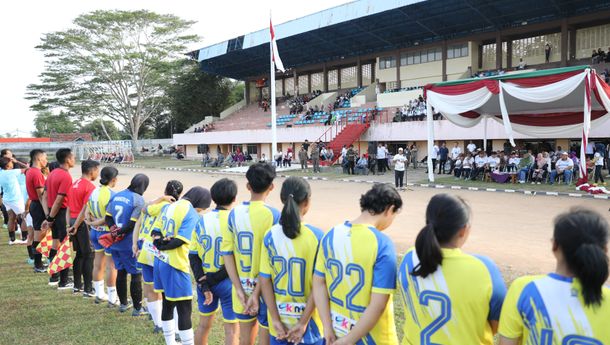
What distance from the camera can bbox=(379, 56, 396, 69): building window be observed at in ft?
112

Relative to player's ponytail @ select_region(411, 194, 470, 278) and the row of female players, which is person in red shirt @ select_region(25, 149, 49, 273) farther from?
player's ponytail @ select_region(411, 194, 470, 278)

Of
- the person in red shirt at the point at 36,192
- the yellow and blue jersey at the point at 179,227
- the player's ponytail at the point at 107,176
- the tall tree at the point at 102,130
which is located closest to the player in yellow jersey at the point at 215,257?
the yellow and blue jersey at the point at 179,227

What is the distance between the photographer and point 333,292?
2443mm

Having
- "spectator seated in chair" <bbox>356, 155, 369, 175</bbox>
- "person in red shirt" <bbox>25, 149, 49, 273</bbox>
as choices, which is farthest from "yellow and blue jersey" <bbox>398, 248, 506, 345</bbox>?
"spectator seated in chair" <bbox>356, 155, 369, 175</bbox>

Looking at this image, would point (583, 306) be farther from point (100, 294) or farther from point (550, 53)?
point (550, 53)

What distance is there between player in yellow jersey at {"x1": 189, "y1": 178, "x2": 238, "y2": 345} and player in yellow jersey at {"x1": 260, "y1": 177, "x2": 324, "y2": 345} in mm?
697

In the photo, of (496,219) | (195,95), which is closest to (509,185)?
(496,219)

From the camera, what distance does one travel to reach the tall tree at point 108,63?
134ft

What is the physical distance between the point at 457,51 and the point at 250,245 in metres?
30.5

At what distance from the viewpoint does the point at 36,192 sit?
673cm

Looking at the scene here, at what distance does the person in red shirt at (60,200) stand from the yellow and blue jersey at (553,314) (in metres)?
5.68

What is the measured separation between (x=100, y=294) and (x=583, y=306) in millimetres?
5260

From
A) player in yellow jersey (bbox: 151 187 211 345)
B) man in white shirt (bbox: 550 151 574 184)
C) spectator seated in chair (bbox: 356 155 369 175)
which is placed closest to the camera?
player in yellow jersey (bbox: 151 187 211 345)

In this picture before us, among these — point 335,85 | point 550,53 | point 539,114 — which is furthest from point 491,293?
point 335,85
